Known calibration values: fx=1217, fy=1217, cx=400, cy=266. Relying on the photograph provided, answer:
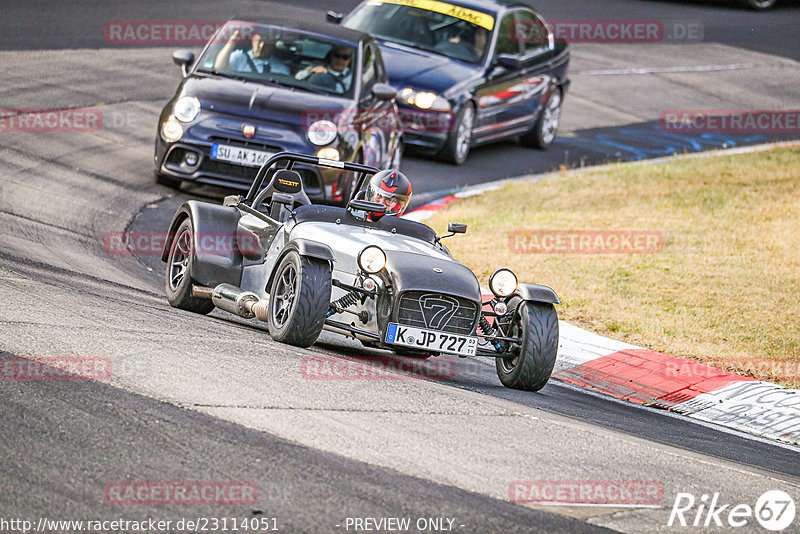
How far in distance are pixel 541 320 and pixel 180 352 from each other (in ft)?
8.28

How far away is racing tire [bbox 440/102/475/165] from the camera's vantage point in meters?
16.3

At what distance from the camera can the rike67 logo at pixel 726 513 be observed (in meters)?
5.75

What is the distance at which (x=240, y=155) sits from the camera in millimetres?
12602

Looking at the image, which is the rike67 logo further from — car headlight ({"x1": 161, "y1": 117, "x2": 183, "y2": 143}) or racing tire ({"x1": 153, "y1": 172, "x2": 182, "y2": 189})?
racing tire ({"x1": 153, "y1": 172, "x2": 182, "y2": 189})

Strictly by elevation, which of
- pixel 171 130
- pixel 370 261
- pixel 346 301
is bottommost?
pixel 346 301

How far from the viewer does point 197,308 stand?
31.5 ft

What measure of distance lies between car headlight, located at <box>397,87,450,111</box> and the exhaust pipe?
7.22 meters

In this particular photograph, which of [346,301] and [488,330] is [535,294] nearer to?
[488,330]

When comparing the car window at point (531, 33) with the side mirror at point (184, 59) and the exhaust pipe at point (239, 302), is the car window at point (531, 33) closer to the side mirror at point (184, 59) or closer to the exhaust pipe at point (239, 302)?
the side mirror at point (184, 59)

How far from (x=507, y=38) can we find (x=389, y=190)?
9067mm

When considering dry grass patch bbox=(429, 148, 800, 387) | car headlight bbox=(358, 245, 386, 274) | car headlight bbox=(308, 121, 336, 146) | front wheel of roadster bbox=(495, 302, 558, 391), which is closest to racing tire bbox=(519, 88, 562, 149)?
dry grass patch bbox=(429, 148, 800, 387)

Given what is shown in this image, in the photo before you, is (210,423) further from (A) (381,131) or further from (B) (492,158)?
(B) (492,158)

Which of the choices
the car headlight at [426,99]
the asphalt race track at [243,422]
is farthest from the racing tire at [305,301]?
the car headlight at [426,99]

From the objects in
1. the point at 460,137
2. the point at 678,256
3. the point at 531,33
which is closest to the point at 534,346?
the point at 678,256
